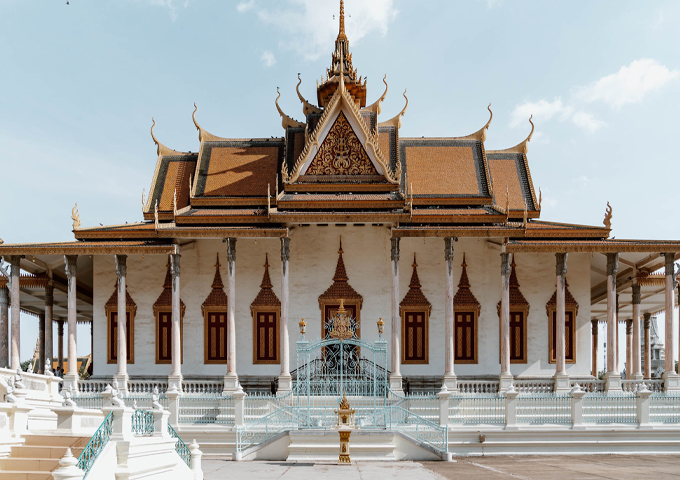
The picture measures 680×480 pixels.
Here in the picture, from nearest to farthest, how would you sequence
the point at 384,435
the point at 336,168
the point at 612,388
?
1. the point at 384,435
2. the point at 612,388
3. the point at 336,168

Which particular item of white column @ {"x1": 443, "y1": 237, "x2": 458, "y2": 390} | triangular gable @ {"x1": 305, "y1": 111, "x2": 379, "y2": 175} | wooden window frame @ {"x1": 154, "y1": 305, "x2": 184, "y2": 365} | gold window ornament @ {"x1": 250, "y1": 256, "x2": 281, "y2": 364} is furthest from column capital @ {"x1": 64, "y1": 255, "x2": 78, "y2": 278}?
white column @ {"x1": 443, "y1": 237, "x2": 458, "y2": 390}

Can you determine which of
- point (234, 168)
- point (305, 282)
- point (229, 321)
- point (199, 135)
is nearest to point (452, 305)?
point (305, 282)

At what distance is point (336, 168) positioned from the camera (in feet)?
80.3

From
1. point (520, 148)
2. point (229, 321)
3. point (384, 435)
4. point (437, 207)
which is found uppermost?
point (520, 148)

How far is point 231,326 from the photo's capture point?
74.7 ft

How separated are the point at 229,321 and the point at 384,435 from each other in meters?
7.05

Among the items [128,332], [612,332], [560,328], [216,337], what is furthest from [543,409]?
[128,332]

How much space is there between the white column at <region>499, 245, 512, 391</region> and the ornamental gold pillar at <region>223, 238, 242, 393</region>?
7.91 meters

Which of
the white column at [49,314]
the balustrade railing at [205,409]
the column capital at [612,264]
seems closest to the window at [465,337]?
the column capital at [612,264]

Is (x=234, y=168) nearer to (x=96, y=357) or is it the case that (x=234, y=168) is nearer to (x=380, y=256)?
(x=380, y=256)

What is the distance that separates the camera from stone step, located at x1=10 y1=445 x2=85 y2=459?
11.1 meters

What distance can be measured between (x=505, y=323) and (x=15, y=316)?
14.8 m

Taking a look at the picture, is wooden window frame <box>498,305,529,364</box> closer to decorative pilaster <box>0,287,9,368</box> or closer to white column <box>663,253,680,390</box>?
white column <box>663,253,680,390</box>

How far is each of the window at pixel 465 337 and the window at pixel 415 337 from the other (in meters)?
1.00
